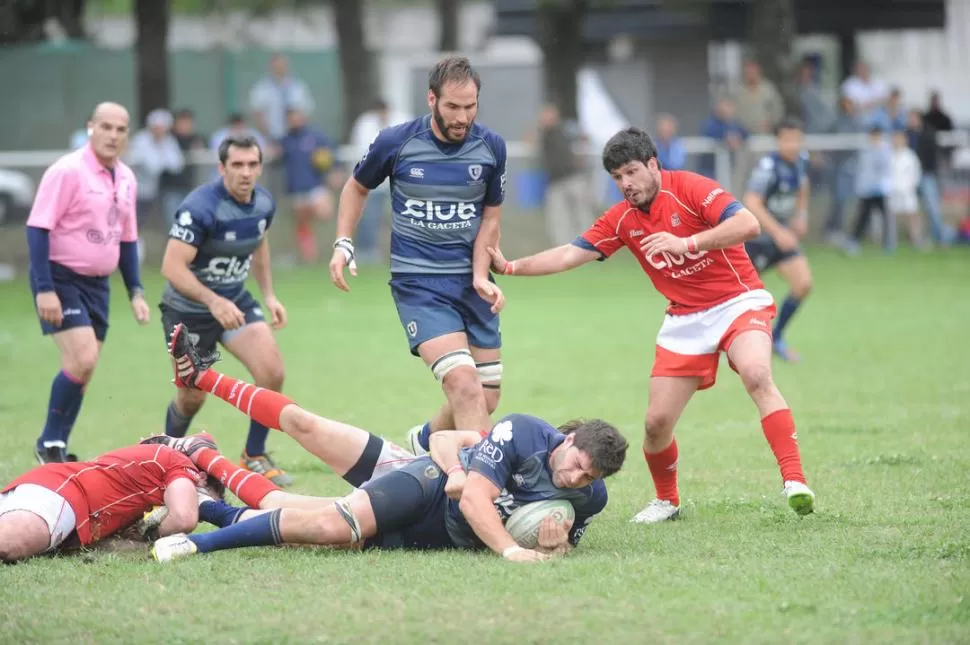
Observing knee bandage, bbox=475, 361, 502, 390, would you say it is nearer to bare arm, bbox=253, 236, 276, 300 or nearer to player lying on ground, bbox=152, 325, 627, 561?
player lying on ground, bbox=152, 325, 627, 561

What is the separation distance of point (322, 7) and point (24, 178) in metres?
23.8

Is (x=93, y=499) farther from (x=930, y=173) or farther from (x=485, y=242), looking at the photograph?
(x=930, y=173)

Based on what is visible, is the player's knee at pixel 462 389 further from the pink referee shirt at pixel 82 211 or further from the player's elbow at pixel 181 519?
the pink referee shirt at pixel 82 211

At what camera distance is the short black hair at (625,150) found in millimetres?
7312

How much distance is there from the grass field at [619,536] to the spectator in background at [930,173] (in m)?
9.55

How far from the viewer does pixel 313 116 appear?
32.2 m

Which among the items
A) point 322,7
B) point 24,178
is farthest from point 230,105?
point 322,7

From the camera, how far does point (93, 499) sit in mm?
→ 6852

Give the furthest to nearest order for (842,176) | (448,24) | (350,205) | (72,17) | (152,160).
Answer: (448,24)
(72,17)
(842,176)
(152,160)
(350,205)

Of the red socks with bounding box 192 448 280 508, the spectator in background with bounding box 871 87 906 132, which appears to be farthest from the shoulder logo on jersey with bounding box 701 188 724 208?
the spectator in background with bounding box 871 87 906 132

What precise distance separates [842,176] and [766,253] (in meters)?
12.2

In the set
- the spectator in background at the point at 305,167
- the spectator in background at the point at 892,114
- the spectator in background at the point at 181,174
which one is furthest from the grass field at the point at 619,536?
the spectator in background at the point at 892,114

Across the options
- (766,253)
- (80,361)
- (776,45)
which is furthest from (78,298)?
(776,45)

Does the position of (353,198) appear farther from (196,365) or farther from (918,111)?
(918,111)
